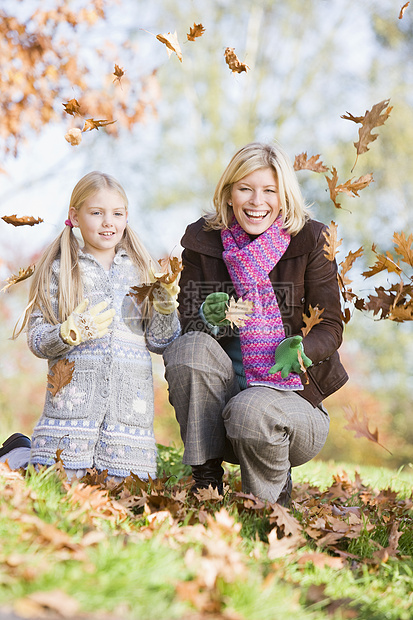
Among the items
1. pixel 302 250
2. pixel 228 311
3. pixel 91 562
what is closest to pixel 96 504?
pixel 91 562

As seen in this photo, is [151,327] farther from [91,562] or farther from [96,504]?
[91,562]

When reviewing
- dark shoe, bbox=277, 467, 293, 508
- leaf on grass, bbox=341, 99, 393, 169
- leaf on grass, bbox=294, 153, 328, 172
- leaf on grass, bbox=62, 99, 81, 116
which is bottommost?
dark shoe, bbox=277, 467, 293, 508

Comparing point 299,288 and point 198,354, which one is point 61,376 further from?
point 299,288

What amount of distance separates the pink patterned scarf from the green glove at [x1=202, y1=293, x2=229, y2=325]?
0.37 feet

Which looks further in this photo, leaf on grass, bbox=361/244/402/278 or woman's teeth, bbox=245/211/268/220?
woman's teeth, bbox=245/211/268/220

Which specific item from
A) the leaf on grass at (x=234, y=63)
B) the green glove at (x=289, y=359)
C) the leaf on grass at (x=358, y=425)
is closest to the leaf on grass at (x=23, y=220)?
the leaf on grass at (x=234, y=63)

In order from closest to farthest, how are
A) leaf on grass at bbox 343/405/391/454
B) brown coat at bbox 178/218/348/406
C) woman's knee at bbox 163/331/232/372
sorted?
1. leaf on grass at bbox 343/405/391/454
2. woman's knee at bbox 163/331/232/372
3. brown coat at bbox 178/218/348/406

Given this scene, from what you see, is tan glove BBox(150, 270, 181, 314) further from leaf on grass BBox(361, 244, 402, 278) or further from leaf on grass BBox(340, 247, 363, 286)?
leaf on grass BBox(361, 244, 402, 278)

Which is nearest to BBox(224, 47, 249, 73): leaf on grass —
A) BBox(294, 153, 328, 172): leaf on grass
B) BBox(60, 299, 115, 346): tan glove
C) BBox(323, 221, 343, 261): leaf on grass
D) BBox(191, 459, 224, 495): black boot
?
BBox(294, 153, 328, 172): leaf on grass

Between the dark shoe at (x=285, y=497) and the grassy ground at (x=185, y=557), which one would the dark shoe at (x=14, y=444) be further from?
the dark shoe at (x=285, y=497)

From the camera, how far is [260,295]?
109 inches

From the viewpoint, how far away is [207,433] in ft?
8.37

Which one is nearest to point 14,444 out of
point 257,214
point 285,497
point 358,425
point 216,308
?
point 216,308

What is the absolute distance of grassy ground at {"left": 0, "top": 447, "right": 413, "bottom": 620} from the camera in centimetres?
137
